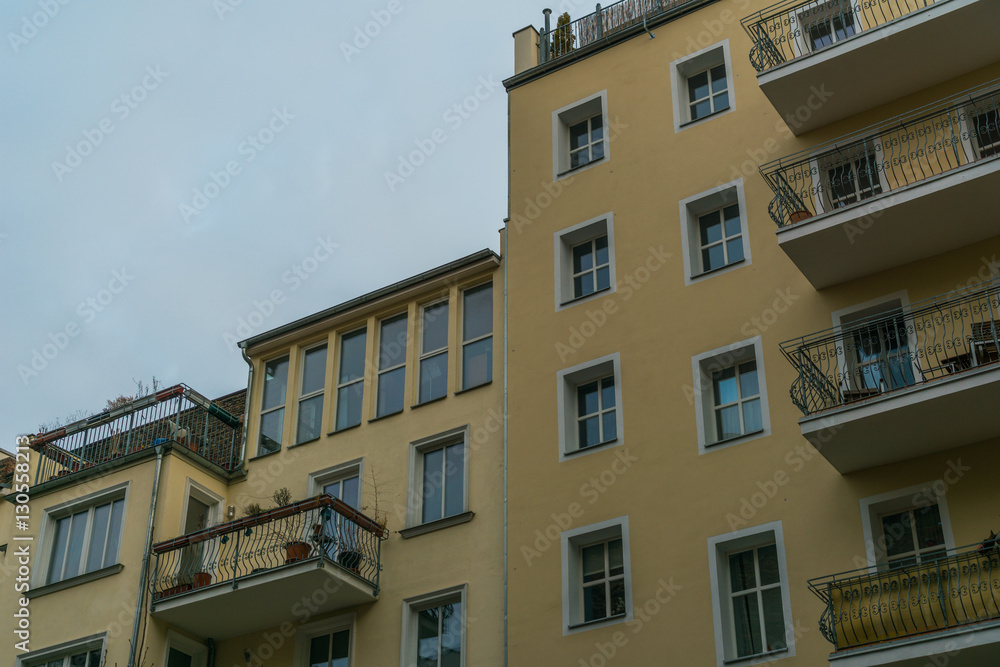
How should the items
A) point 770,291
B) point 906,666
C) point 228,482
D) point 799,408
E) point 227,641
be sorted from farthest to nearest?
point 228,482 → point 227,641 → point 770,291 → point 799,408 → point 906,666

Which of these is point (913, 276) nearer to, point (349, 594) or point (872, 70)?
point (872, 70)

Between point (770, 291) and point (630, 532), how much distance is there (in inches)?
183

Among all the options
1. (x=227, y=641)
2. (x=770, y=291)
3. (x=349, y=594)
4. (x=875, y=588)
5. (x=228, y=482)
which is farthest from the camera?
(x=228, y=482)

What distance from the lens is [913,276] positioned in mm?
20656

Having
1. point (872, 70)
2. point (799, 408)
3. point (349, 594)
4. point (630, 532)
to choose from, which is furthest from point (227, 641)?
point (872, 70)

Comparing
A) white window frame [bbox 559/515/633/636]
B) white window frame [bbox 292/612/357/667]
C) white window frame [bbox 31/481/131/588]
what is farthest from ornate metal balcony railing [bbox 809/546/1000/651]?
white window frame [bbox 31/481/131/588]

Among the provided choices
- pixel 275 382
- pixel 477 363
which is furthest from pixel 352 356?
pixel 477 363

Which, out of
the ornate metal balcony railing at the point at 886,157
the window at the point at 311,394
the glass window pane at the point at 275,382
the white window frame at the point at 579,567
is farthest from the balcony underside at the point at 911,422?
the glass window pane at the point at 275,382

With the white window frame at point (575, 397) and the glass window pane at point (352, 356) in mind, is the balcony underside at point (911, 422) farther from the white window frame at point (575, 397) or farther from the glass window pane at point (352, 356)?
the glass window pane at point (352, 356)

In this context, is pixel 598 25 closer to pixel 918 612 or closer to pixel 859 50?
pixel 859 50

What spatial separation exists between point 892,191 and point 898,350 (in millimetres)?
2440

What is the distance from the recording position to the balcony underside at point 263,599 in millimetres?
22938

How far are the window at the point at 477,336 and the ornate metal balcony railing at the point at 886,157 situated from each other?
6166 millimetres

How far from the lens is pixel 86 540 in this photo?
87.0 feet
